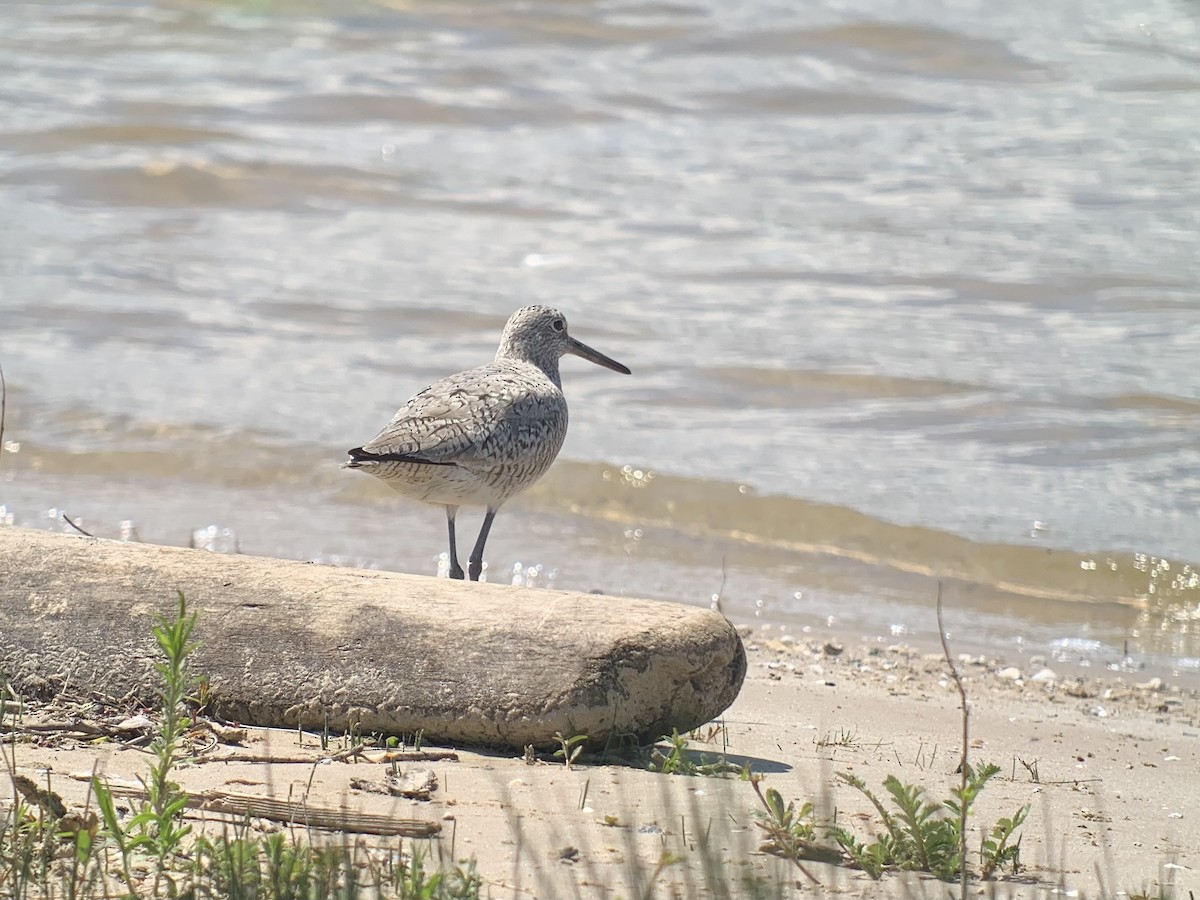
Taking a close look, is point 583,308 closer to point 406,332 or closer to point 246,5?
point 406,332

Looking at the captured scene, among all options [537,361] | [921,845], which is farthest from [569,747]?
[537,361]

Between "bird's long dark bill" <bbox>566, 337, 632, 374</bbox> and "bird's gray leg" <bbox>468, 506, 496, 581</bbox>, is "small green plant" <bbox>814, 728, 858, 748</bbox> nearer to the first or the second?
"bird's gray leg" <bbox>468, 506, 496, 581</bbox>

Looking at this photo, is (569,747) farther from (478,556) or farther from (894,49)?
(894,49)

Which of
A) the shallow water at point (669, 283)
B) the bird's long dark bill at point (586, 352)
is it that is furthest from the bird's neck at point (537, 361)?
the shallow water at point (669, 283)

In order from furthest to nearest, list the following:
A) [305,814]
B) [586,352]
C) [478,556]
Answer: [586,352] < [478,556] < [305,814]

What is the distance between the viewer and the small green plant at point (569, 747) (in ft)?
14.8

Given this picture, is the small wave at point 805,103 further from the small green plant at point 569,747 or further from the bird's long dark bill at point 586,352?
the small green plant at point 569,747

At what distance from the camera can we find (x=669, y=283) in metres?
14.2

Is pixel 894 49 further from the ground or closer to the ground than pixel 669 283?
further from the ground

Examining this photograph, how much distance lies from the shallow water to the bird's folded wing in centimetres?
185

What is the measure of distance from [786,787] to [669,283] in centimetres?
992

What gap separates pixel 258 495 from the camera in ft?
32.9

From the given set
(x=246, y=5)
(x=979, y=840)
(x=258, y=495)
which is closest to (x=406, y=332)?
(x=258, y=495)

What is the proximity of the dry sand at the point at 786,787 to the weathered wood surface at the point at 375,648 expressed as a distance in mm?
137
